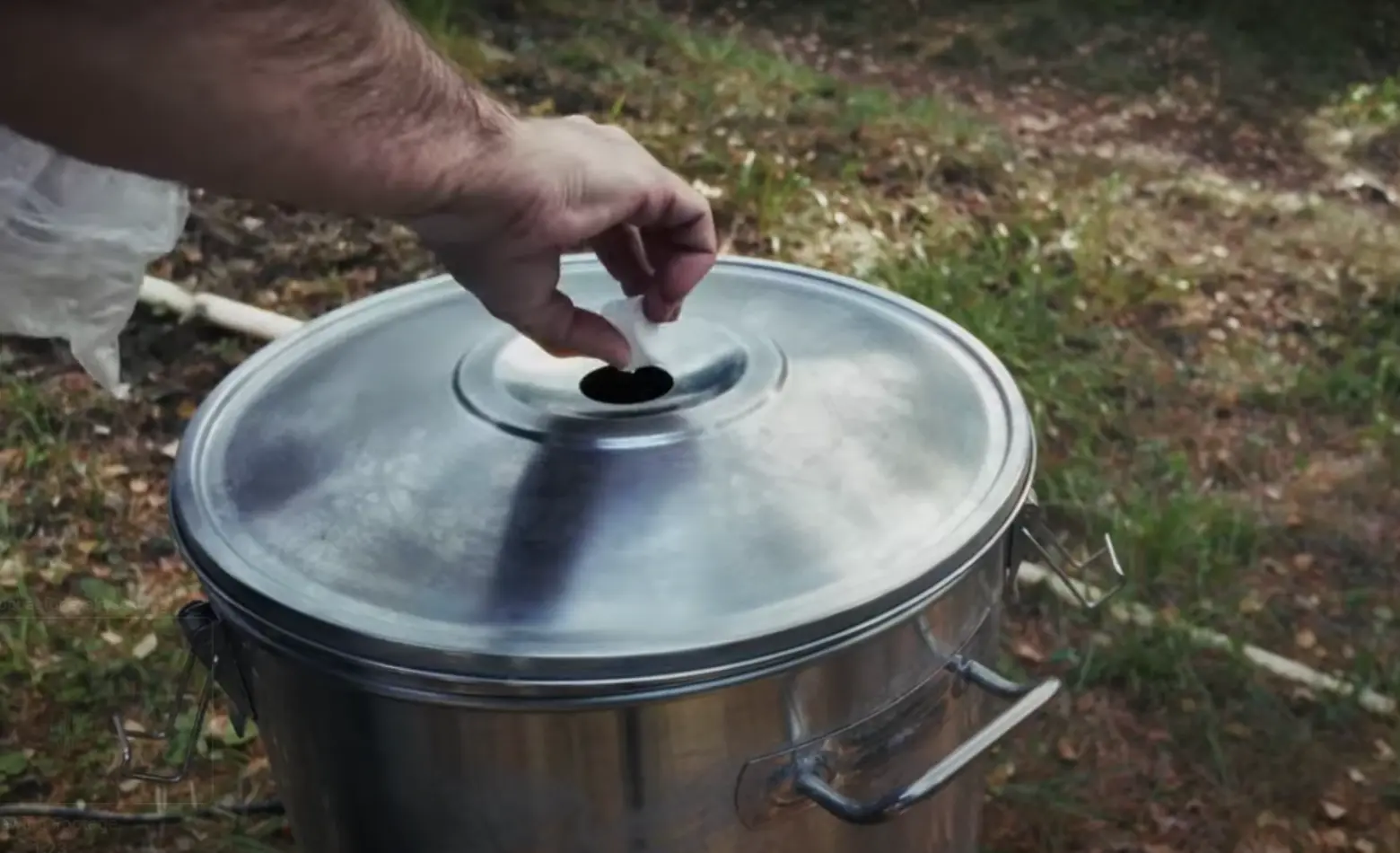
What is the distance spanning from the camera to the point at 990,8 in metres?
5.12

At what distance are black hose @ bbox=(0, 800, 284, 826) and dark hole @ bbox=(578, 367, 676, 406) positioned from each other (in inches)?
39.3

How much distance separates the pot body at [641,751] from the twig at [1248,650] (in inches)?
37.5

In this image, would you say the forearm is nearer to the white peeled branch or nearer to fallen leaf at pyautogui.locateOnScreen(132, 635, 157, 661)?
the white peeled branch

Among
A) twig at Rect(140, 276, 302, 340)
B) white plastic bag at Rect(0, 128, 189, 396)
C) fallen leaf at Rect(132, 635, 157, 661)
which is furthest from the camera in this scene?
twig at Rect(140, 276, 302, 340)

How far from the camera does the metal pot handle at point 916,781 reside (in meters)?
0.97

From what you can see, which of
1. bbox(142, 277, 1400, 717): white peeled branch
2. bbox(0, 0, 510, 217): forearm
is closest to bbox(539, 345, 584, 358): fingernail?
bbox(0, 0, 510, 217): forearm

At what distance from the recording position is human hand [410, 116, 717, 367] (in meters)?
0.98

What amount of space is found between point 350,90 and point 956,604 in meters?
0.58

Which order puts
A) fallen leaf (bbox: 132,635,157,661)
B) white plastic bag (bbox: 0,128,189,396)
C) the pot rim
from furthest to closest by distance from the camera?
fallen leaf (bbox: 132,635,157,661) < white plastic bag (bbox: 0,128,189,396) < the pot rim

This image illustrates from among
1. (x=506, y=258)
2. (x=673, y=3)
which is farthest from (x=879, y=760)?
(x=673, y=3)

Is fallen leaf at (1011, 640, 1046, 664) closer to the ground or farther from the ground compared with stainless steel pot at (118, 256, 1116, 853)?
closer to the ground

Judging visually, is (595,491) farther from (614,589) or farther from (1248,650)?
(1248,650)

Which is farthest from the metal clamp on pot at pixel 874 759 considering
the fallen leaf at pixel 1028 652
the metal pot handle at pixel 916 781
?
the fallen leaf at pixel 1028 652

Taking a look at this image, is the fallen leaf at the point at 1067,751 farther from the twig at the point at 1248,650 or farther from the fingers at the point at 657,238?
the fingers at the point at 657,238
